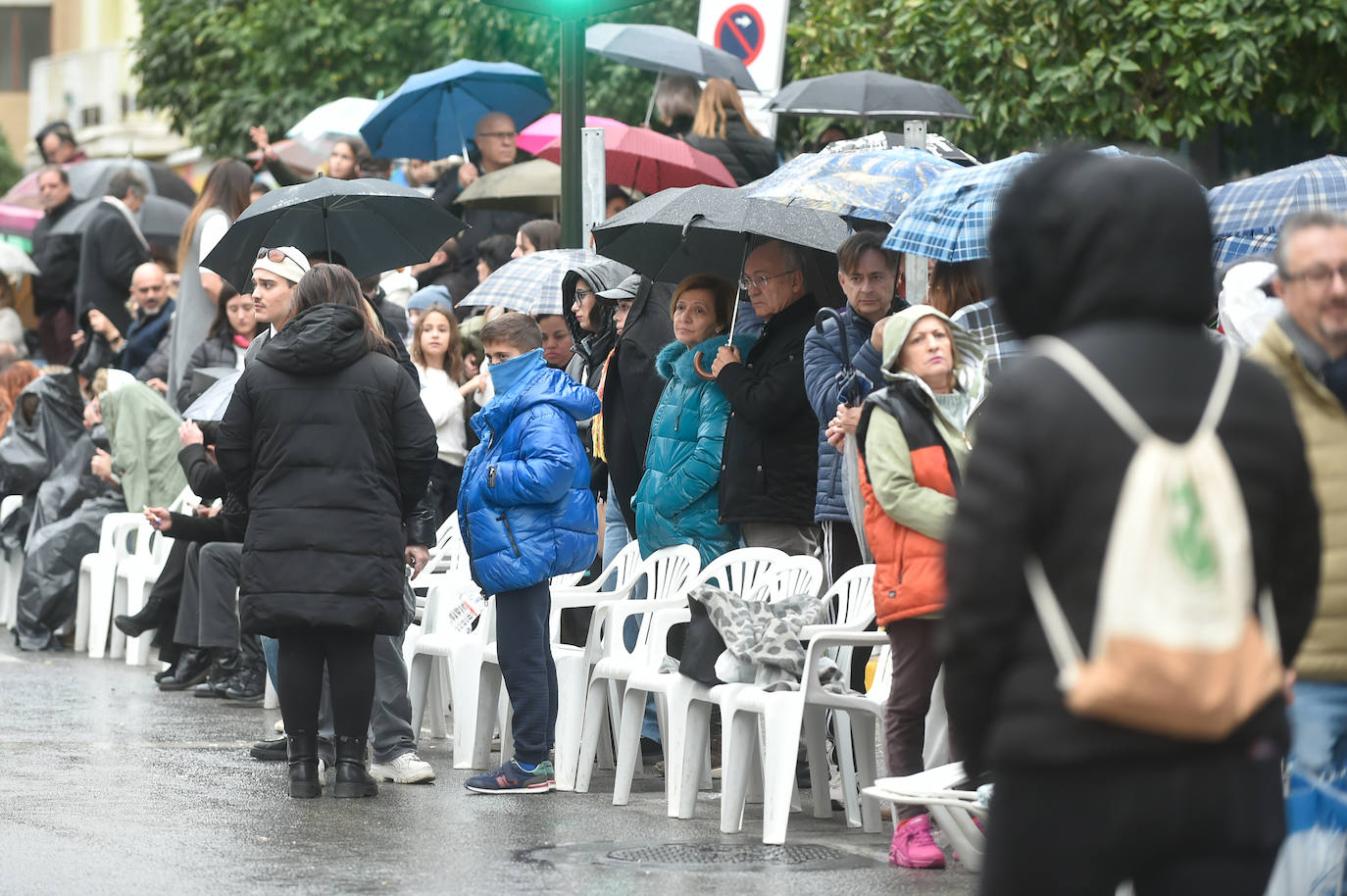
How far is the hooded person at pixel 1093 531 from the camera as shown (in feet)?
11.5

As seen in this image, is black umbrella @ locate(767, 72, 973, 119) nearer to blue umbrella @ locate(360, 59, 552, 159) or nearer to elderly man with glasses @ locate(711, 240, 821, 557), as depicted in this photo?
blue umbrella @ locate(360, 59, 552, 159)

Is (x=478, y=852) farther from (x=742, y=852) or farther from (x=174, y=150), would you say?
(x=174, y=150)

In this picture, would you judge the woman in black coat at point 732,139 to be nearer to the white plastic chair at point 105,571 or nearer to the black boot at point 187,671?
the white plastic chair at point 105,571

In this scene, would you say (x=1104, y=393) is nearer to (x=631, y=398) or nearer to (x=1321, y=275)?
(x=1321, y=275)

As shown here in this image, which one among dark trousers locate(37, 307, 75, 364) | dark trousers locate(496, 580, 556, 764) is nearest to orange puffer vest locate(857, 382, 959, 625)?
dark trousers locate(496, 580, 556, 764)

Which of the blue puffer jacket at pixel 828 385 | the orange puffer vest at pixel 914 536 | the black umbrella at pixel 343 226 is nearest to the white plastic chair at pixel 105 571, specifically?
the black umbrella at pixel 343 226

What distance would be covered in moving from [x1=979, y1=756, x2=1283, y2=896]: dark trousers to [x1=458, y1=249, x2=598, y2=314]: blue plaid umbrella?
298 inches

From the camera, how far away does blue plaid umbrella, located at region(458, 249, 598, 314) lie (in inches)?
438

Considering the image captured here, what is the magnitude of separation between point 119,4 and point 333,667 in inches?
2144

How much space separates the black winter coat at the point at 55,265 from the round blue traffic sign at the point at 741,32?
588 centimetres

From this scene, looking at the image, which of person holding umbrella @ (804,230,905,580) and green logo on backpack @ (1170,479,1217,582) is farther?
person holding umbrella @ (804,230,905,580)

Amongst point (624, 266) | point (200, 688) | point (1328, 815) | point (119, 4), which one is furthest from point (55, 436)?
point (119, 4)

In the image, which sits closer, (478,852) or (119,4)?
(478,852)

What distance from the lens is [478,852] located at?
25.3 feet
